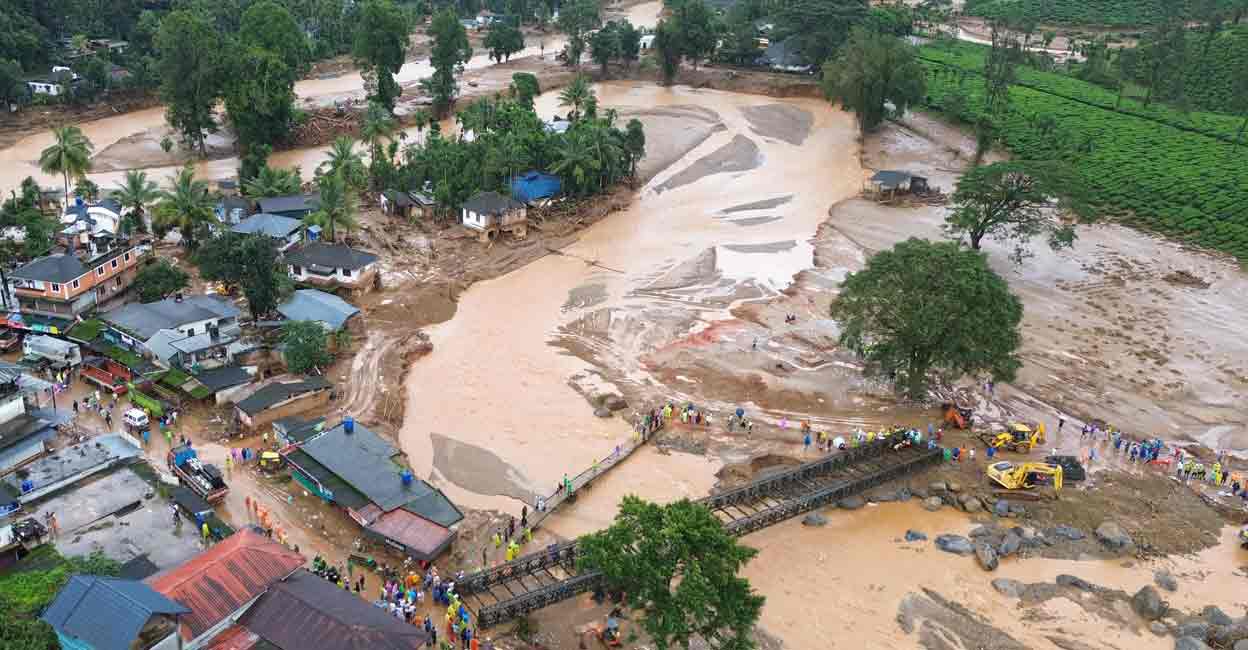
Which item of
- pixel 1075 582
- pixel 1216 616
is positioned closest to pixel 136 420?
pixel 1075 582

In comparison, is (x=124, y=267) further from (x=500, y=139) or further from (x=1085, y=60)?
(x=1085, y=60)

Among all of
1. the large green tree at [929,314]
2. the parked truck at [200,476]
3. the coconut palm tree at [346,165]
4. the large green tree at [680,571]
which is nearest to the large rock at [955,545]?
the large green tree at [929,314]

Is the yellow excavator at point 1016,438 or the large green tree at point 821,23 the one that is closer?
the yellow excavator at point 1016,438

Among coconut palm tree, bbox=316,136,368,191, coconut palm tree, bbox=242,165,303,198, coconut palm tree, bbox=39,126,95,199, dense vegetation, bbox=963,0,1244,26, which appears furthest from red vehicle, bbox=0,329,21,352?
dense vegetation, bbox=963,0,1244,26

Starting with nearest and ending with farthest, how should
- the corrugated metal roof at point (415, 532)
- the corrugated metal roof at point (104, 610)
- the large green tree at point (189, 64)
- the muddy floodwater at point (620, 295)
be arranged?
the corrugated metal roof at point (104, 610), the corrugated metal roof at point (415, 532), the muddy floodwater at point (620, 295), the large green tree at point (189, 64)

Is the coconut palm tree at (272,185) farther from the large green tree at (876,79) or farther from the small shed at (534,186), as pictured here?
the large green tree at (876,79)

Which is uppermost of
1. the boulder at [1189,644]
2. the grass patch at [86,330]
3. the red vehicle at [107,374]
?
the grass patch at [86,330]
